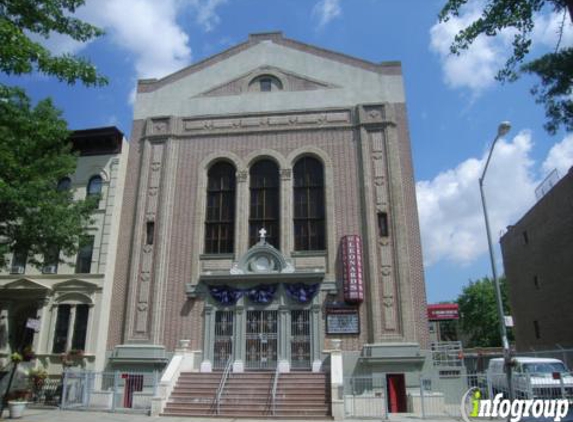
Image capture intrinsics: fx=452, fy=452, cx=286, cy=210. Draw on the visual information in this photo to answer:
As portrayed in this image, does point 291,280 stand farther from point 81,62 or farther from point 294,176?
Result: point 81,62

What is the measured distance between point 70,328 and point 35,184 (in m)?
7.16

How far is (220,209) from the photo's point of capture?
21.5 meters

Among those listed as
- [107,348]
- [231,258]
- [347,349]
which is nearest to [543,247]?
[347,349]

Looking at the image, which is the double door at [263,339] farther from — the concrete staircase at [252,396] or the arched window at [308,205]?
the arched window at [308,205]

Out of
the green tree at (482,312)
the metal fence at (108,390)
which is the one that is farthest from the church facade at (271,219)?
the green tree at (482,312)

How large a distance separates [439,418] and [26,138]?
1609 cm

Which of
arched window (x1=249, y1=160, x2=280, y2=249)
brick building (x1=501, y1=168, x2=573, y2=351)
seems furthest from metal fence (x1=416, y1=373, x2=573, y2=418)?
brick building (x1=501, y1=168, x2=573, y2=351)

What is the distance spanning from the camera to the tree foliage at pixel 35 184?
14.4 meters

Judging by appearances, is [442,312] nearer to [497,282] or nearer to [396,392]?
[396,392]

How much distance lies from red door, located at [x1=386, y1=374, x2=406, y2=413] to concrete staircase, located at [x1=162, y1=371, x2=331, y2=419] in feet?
8.89

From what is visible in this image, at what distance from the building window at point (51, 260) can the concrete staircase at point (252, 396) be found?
22.7ft

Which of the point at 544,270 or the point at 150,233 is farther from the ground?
the point at 544,270

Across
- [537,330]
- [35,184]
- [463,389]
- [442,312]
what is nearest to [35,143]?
[35,184]

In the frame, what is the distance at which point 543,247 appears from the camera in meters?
Answer: 30.1
